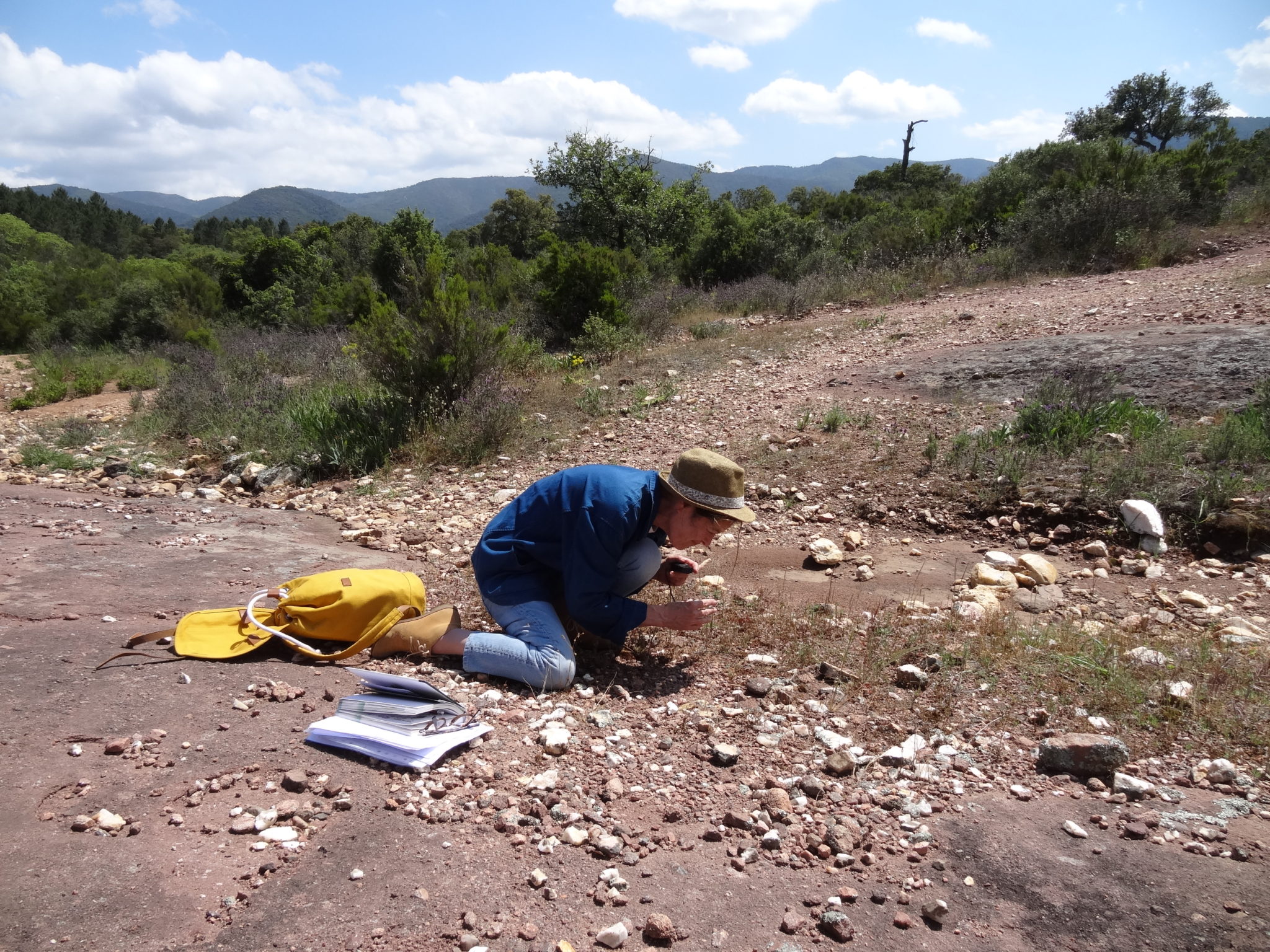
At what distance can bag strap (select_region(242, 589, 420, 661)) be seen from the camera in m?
2.74

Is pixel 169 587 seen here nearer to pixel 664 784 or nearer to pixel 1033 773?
pixel 664 784

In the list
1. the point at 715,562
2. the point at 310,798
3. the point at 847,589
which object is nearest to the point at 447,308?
the point at 715,562

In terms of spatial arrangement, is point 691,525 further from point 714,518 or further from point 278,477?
point 278,477

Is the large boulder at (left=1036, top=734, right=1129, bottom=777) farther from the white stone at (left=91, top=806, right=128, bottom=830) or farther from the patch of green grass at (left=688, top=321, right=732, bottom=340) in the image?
the patch of green grass at (left=688, top=321, right=732, bottom=340)

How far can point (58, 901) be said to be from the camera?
1.51 meters

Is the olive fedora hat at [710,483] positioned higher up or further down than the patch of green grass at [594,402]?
higher up

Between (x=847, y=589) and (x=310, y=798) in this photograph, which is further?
(x=847, y=589)

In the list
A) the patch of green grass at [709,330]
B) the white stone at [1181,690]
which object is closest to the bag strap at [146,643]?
A: the white stone at [1181,690]

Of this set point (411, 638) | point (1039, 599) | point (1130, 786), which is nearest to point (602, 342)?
point (1039, 599)

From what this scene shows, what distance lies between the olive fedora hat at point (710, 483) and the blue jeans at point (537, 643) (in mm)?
315

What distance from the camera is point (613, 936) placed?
158 cm

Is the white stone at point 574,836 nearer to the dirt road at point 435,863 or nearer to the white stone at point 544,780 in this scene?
the dirt road at point 435,863

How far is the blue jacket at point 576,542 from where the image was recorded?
8.33 ft

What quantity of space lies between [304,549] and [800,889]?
11.5 ft
